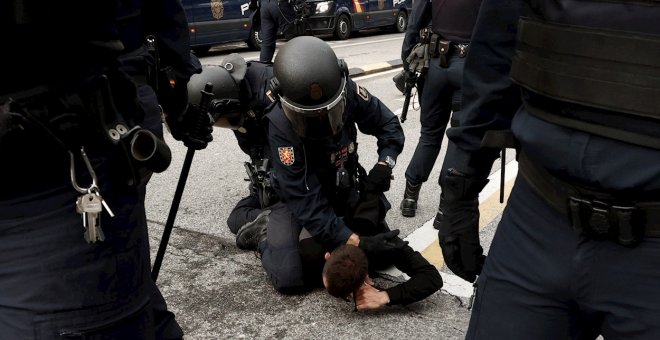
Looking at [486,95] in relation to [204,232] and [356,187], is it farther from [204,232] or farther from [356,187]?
[204,232]

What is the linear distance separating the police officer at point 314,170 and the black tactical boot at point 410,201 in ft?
2.54

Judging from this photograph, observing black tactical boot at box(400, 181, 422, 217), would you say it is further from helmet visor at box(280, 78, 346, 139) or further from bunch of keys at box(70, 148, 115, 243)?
bunch of keys at box(70, 148, 115, 243)

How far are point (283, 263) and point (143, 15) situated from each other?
155 centimetres

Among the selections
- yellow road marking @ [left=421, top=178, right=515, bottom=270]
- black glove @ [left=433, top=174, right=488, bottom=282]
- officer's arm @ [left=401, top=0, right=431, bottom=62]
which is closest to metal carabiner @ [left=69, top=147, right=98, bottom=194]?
black glove @ [left=433, top=174, right=488, bottom=282]

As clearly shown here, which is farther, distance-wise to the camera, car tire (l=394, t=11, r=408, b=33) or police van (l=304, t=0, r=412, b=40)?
car tire (l=394, t=11, r=408, b=33)

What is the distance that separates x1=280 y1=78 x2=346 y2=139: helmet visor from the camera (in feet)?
10.0

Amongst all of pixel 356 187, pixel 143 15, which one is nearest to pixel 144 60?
pixel 143 15

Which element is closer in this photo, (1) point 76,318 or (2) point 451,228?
(1) point 76,318

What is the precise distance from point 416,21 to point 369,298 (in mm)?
2047

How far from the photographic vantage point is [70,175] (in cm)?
142

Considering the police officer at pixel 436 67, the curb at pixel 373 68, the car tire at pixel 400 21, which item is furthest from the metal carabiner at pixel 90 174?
the car tire at pixel 400 21

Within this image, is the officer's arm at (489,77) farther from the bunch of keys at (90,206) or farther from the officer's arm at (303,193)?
the officer's arm at (303,193)

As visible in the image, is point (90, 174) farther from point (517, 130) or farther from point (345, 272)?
point (345, 272)

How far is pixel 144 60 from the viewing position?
1.77 meters
